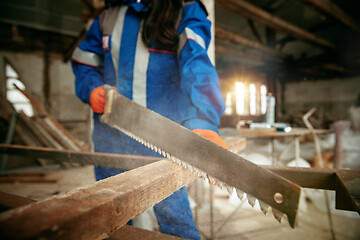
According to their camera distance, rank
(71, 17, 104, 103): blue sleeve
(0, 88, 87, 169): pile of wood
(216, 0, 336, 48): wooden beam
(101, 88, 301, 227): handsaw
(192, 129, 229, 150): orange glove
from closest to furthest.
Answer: (101, 88, 301, 227): handsaw < (192, 129, 229, 150): orange glove < (71, 17, 104, 103): blue sleeve < (216, 0, 336, 48): wooden beam < (0, 88, 87, 169): pile of wood

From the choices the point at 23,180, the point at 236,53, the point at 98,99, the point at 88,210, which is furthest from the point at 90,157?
the point at 236,53

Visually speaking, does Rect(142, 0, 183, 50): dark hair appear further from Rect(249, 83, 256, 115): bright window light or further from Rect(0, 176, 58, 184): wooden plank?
Rect(249, 83, 256, 115): bright window light

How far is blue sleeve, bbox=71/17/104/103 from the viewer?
59.7 inches

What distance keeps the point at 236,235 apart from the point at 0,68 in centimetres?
729

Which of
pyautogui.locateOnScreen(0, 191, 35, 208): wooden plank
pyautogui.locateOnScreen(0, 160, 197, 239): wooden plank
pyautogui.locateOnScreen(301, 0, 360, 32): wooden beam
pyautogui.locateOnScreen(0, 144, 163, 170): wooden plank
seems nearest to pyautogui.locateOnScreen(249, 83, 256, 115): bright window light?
pyautogui.locateOnScreen(301, 0, 360, 32): wooden beam

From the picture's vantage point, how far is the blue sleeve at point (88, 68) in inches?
59.7

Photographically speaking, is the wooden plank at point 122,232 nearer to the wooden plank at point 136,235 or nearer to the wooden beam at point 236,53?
the wooden plank at point 136,235

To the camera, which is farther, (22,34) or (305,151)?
(22,34)

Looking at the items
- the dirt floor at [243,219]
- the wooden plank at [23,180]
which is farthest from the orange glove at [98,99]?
the wooden plank at [23,180]

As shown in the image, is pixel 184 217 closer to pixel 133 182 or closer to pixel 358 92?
pixel 133 182

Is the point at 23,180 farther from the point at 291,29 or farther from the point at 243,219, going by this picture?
the point at 291,29

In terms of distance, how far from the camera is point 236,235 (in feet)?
8.68

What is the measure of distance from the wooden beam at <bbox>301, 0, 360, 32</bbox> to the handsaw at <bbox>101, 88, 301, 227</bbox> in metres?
3.87

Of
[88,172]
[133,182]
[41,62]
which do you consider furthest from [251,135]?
[41,62]
